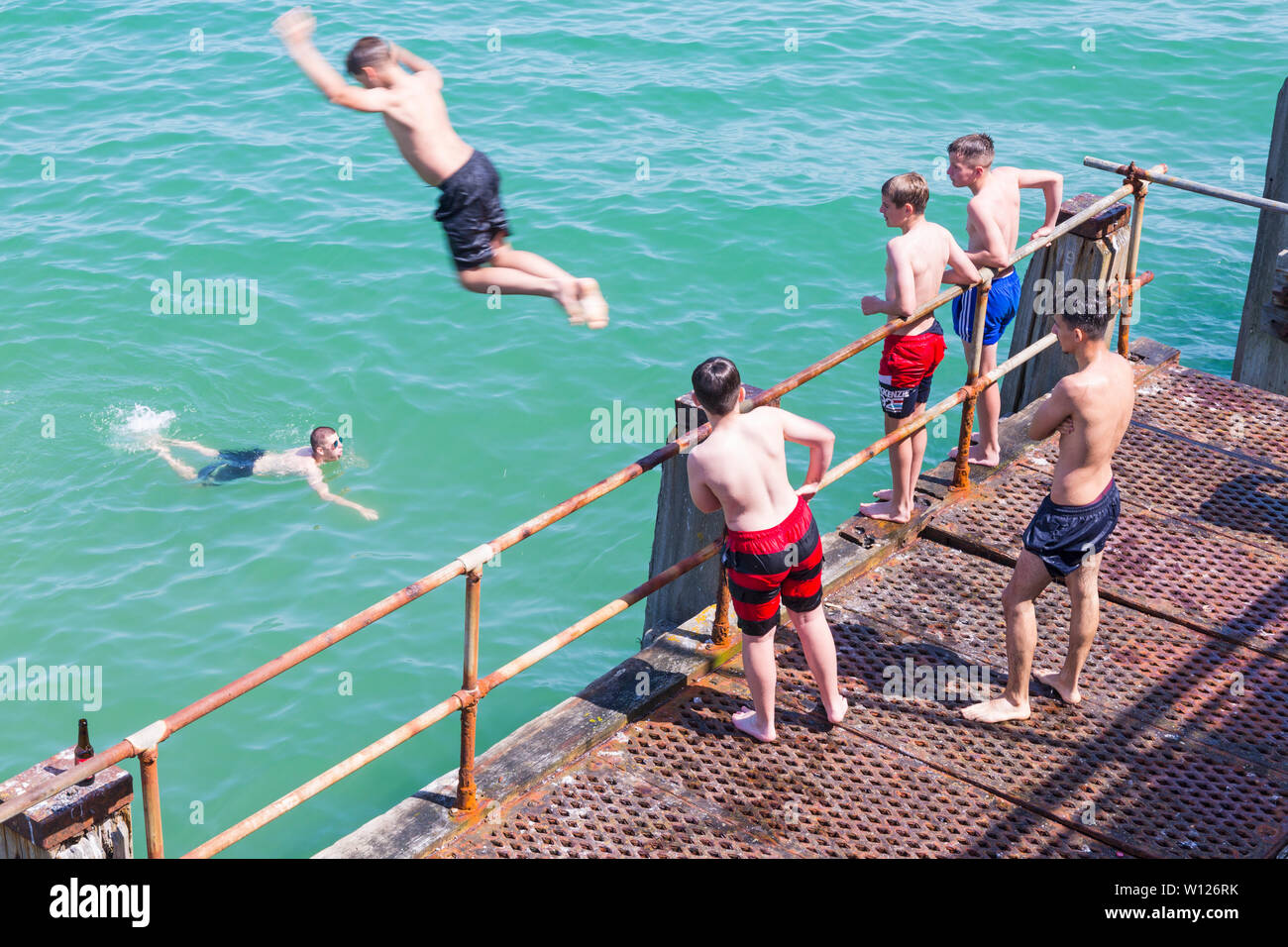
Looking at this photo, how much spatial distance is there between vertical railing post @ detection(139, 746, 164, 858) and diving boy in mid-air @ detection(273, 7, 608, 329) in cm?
290

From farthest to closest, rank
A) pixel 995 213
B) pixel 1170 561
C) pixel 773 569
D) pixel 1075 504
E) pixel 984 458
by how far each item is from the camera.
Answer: pixel 984 458 < pixel 995 213 < pixel 1170 561 < pixel 1075 504 < pixel 773 569

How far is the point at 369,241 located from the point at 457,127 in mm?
3026

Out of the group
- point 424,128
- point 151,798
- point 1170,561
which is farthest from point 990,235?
point 151,798

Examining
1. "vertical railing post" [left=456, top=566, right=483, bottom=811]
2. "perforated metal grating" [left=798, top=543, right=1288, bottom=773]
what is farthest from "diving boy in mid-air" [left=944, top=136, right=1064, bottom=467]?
"vertical railing post" [left=456, top=566, right=483, bottom=811]

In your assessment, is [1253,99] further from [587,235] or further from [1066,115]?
[587,235]

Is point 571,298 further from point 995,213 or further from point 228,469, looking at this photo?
point 228,469

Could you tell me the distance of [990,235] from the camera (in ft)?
22.8

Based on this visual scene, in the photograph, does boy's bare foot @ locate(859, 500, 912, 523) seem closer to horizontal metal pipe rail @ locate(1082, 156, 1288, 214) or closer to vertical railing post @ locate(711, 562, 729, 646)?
vertical railing post @ locate(711, 562, 729, 646)

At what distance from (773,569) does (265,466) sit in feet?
25.6

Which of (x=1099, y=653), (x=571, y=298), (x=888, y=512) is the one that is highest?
(x=571, y=298)

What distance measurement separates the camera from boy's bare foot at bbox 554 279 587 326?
247 inches

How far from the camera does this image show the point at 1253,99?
64.1 feet

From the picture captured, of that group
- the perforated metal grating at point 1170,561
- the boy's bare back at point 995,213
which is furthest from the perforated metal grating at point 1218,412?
the boy's bare back at point 995,213

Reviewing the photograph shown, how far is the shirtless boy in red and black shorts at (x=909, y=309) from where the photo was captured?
6352mm
